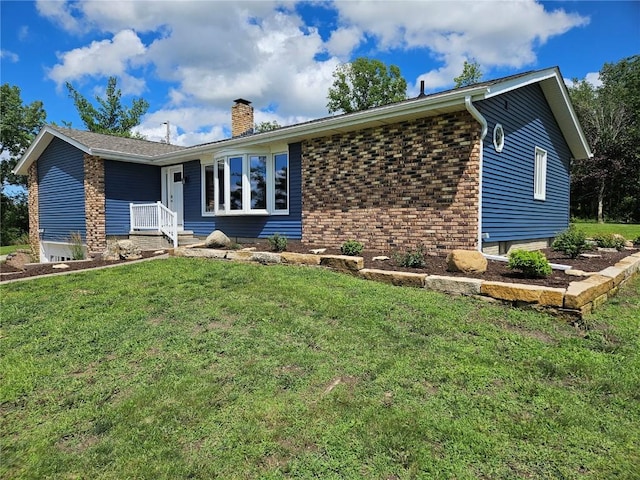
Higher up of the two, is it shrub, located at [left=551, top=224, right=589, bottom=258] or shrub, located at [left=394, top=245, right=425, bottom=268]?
shrub, located at [left=551, top=224, right=589, bottom=258]

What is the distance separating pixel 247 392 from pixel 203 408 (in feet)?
1.10

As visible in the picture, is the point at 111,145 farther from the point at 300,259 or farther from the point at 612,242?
the point at 612,242

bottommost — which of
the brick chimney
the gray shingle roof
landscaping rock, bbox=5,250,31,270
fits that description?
landscaping rock, bbox=5,250,31,270

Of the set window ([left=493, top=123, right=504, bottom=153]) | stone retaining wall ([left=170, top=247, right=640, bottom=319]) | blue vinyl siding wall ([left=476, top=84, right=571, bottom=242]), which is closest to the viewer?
stone retaining wall ([left=170, top=247, right=640, bottom=319])

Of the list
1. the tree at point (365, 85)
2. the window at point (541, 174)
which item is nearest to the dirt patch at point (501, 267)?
the window at point (541, 174)

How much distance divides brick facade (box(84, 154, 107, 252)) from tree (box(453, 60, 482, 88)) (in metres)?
26.0

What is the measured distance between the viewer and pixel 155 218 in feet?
39.5

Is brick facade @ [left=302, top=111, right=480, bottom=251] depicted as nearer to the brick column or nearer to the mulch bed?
the mulch bed

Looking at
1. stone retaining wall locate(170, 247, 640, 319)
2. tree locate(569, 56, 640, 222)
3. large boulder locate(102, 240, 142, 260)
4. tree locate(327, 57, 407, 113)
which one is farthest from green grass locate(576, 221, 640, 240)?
tree locate(327, 57, 407, 113)

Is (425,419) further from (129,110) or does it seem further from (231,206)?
(129,110)

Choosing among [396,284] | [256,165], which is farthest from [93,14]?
[396,284]

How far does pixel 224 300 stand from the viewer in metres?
5.05

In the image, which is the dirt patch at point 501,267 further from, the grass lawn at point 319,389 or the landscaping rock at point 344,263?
the grass lawn at point 319,389

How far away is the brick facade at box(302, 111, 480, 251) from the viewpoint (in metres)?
7.23
